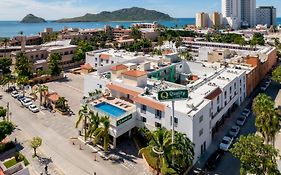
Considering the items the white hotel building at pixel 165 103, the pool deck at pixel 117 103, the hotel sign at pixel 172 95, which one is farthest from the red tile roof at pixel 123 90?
the hotel sign at pixel 172 95

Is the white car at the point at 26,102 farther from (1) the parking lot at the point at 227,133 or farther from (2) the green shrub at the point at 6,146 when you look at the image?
(1) the parking lot at the point at 227,133

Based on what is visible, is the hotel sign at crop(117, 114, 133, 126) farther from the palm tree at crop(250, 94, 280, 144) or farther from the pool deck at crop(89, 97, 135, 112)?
the palm tree at crop(250, 94, 280, 144)

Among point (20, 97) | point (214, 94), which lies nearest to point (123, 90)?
point (214, 94)

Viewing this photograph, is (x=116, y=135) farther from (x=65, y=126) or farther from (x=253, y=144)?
(x=253, y=144)

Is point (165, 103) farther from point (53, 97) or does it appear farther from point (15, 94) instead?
point (15, 94)

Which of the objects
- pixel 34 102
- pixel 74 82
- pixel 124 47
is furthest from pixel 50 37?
pixel 34 102


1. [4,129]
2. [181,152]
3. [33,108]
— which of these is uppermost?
[4,129]
